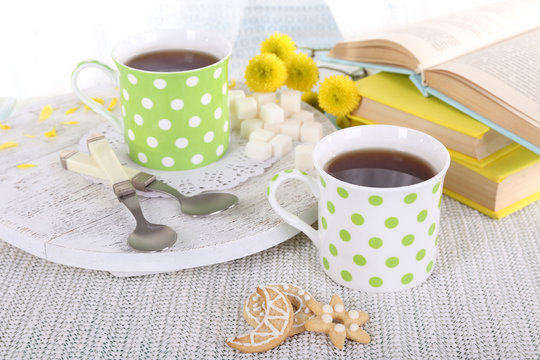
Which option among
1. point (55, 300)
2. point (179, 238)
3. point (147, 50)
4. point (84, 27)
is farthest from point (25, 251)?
point (84, 27)

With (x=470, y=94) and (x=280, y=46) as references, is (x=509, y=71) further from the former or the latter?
(x=280, y=46)

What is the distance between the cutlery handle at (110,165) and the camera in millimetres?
858

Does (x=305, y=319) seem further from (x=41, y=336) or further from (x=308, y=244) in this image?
(x=41, y=336)

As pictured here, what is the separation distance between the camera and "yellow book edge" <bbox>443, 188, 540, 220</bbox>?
0.93 meters

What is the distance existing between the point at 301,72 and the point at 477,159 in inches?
12.8

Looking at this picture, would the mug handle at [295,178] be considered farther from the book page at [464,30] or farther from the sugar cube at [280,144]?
the book page at [464,30]

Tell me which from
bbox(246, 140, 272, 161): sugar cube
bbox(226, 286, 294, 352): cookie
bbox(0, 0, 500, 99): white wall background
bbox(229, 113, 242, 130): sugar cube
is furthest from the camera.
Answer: bbox(0, 0, 500, 99): white wall background

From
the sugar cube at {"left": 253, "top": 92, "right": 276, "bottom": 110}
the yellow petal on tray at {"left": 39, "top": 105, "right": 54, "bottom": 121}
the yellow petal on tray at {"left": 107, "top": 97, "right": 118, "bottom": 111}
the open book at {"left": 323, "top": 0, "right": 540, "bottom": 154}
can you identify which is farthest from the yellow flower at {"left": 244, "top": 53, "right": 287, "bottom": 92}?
the yellow petal on tray at {"left": 39, "top": 105, "right": 54, "bottom": 121}

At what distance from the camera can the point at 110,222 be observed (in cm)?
85

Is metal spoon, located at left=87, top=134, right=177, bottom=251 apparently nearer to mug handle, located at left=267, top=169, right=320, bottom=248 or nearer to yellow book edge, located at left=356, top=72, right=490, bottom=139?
mug handle, located at left=267, top=169, right=320, bottom=248

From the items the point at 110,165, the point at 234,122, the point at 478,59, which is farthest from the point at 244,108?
the point at 478,59

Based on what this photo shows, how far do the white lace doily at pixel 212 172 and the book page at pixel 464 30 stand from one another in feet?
0.91

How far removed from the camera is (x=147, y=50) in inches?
39.0

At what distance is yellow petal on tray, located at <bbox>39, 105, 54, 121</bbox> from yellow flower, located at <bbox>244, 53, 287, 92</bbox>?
0.34 m
